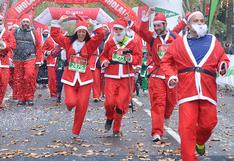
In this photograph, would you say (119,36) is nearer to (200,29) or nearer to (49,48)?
(200,29)

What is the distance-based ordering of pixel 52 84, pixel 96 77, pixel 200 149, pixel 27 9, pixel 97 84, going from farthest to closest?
pixel 27 9 → pixel 52 84 → pixel 96 77 → pixel 97 84 → pixel 200 149

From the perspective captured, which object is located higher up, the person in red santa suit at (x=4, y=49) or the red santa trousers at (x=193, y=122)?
the person in red santa suit at (x=4, y=49)

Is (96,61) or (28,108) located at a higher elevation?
(96,61)

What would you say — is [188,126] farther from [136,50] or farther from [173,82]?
[136,50]

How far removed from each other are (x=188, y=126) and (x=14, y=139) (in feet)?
12.2

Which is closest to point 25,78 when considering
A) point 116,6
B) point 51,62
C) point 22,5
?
point 51,62

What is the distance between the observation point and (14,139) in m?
10.2

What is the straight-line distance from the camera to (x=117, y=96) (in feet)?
34.0

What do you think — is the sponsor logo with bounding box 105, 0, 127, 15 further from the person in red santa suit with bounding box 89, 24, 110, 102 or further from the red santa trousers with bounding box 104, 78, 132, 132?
the red santa trousers with bounding box 104, 78, 132, 132

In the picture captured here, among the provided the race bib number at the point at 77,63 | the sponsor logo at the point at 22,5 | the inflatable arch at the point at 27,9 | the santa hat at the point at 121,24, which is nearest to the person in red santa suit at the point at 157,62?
the santa hat at the point at 121,24

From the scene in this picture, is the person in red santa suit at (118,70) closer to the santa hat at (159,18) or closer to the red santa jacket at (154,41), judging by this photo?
the red santa jacket at (154,41)

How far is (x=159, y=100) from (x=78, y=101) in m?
1.34

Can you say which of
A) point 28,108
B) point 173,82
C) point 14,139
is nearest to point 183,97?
point 173,82

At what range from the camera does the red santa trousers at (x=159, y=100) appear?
32.6ft
